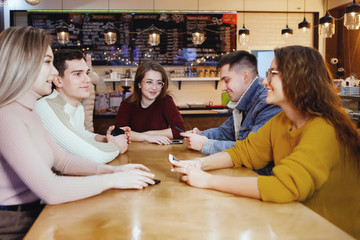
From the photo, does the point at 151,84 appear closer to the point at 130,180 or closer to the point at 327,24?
the point at 130,180

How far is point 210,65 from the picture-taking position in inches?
277

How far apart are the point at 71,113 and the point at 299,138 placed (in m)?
1.55

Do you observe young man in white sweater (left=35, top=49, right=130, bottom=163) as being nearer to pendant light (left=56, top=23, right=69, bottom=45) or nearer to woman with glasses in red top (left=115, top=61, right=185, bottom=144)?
woman with glasses in red top (left=115, top=61, right=185, bottom=144)

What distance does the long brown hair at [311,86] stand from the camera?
54.9 inches

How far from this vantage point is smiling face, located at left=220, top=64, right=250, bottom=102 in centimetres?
255

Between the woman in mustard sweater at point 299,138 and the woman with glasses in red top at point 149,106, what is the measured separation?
64.9 inches

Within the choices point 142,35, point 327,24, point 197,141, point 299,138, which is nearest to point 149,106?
point 197,141

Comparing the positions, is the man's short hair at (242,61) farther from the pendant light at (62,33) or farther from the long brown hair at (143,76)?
the pendant light at (62,33)

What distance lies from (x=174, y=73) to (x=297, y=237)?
6.08 metres

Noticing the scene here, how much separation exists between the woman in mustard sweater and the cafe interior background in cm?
506

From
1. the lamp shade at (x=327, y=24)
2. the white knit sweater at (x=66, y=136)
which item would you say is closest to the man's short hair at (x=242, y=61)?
the white knit sweater at (x=66, y=136)

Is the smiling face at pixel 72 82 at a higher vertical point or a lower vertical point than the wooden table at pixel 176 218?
higher

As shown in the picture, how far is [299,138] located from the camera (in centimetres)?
148

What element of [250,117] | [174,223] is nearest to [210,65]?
[250,117]
